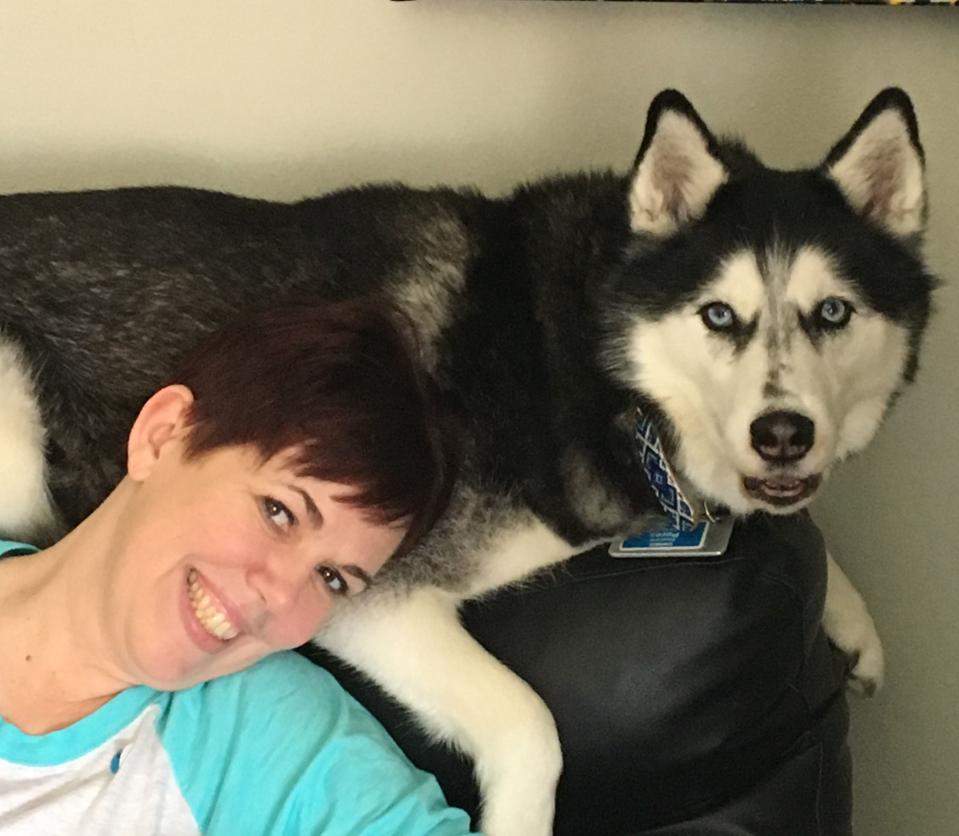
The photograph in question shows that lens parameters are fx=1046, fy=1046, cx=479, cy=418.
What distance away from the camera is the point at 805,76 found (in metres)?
1.88

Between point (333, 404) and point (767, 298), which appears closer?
point (333, 404)

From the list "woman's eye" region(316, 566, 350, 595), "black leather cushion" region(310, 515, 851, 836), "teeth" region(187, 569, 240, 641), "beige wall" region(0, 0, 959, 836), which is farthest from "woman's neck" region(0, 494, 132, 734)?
"beige wall" region(0, 0, 959, 836)

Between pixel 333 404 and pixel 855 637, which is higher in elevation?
pixel 333 404

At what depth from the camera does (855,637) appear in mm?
1659

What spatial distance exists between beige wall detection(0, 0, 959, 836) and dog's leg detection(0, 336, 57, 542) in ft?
1.57

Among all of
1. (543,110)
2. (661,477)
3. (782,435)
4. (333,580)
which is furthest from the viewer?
(543,110)

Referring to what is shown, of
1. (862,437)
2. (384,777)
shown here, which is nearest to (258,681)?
(384,777)

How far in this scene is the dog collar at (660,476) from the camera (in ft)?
4.87

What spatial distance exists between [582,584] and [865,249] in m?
0.60

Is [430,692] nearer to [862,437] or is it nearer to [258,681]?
[258,681]

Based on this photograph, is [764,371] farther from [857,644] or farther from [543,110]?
[543,110]

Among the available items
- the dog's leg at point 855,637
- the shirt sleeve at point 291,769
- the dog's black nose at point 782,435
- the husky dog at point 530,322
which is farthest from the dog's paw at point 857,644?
the shirt sleeve at point 291,769

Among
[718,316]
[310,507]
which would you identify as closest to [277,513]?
[310,507]

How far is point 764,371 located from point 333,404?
56cm
